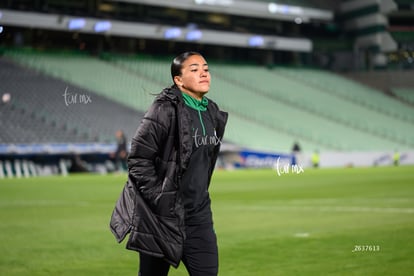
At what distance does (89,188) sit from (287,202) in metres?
9.18

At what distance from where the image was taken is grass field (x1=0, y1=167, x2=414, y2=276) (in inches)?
363

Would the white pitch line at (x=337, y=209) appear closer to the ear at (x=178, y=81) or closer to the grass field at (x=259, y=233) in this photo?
the grass field at (x=259, y=233)

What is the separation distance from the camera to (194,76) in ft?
18.1

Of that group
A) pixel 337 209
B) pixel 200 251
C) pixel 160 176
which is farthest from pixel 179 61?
pixel 337 209

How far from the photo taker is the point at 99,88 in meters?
45.0

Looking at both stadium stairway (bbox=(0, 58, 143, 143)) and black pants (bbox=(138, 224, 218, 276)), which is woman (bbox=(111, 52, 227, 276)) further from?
stadium stairway (bbox=(0, 58, 143, 143))

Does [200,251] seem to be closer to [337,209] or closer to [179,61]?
[179,61]

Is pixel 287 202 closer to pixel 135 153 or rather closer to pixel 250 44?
pixel 135 153

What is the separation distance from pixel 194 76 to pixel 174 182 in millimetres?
824

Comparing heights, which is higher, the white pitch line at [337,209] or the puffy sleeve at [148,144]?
the puffy sleeve at [148,144]

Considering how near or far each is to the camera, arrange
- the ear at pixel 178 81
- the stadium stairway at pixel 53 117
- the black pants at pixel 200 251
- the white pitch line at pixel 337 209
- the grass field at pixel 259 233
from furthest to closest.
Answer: the stadium stairway at pixel 53 117 < the white pitch line at pixel 337 209 < the grass field at pixel 259 233 < the ear at pixel 178 81 < the black pants at pixel 200 251

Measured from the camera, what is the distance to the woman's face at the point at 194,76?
5.51 metres

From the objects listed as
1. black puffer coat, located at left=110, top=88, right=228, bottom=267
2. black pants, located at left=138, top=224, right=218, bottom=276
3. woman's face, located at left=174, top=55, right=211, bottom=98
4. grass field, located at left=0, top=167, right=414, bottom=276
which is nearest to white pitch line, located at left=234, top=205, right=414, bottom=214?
grass field, located at left=0, top=167, right=414, bottom=276

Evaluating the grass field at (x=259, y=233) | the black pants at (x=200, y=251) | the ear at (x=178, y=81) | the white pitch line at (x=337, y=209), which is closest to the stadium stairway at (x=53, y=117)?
the grass field at (x=259, y=233)
